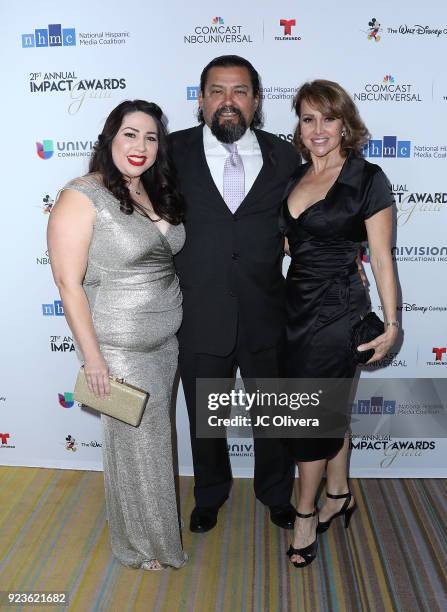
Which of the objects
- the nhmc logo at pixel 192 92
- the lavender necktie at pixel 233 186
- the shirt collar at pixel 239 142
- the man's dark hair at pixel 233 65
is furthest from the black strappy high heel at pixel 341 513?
the nhmc logo at pixel 192 92

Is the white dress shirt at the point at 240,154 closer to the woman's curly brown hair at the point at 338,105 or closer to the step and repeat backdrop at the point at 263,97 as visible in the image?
the woman's curly brown hair at the point at 338,105

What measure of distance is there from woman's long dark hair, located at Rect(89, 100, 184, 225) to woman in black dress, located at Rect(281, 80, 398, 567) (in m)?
0.47

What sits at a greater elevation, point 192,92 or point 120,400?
point 192,92

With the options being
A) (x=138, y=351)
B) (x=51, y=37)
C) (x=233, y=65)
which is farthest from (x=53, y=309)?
(x=233, y=65)

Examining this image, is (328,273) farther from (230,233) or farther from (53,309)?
(53,309)

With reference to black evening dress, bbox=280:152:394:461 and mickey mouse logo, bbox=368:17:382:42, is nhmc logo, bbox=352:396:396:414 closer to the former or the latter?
black evening dress, bbox=280:152:394:461

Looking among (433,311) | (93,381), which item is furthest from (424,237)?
(93,381)

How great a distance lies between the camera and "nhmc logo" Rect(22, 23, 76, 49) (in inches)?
119

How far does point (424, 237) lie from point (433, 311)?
0.40m

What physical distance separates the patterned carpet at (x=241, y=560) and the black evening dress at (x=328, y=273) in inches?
21.5

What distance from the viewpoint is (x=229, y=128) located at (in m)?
2.59

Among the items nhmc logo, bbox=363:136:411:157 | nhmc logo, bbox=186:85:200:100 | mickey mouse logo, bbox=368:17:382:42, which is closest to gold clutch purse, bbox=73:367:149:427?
nhmc logo, bbox=186:85:200:100

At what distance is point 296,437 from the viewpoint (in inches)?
103

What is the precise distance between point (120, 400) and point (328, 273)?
3.10 ft
